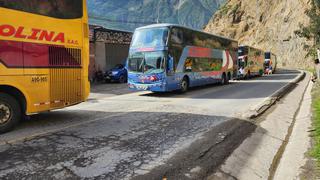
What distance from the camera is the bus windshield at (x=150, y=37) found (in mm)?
18070

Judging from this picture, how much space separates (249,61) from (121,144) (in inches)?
1220

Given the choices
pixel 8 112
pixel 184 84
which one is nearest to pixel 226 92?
pixel 184 84

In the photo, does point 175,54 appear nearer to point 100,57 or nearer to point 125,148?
point 100,57

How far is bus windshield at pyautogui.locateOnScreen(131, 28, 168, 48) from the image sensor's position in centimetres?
1807

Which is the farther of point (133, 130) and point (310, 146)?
point (133, 130)

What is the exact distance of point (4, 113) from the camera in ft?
27.9

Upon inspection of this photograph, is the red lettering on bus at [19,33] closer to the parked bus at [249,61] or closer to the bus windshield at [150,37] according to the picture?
the bus windshield at [150,37]

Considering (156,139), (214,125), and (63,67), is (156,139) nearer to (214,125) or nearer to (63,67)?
(214,125)

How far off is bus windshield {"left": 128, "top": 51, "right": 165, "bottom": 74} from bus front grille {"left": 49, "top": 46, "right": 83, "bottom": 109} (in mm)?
8036

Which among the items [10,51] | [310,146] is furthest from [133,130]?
[310,146]

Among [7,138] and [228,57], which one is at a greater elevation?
[228,57]

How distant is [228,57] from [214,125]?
60.5 feet

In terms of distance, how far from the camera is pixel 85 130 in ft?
28.8

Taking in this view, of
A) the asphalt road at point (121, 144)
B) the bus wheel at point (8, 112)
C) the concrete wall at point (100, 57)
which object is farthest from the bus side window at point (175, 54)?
the concrete wall at point (100, 57)
